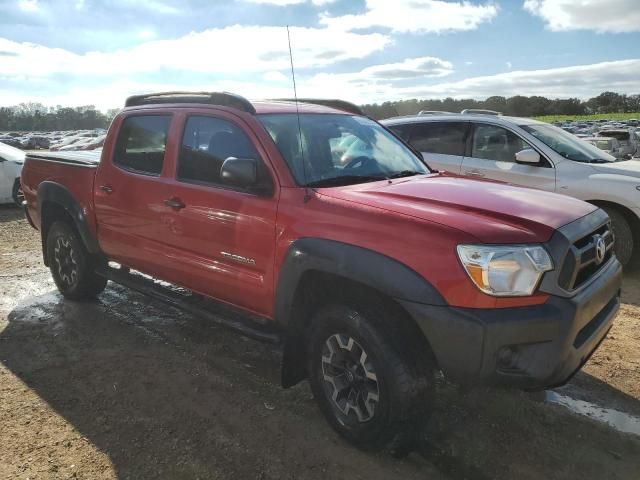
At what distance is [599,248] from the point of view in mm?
2930

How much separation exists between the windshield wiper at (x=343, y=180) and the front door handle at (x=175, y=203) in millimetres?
1035

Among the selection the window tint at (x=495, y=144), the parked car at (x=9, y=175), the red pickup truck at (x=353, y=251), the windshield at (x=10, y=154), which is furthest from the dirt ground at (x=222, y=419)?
the windshield at (x=10, y=154)

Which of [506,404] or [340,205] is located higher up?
[340,205]

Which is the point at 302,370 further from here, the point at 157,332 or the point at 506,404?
the point at 157,332

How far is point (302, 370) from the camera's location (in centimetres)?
327

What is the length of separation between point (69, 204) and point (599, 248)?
4.29 meters

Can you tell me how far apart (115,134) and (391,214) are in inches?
117

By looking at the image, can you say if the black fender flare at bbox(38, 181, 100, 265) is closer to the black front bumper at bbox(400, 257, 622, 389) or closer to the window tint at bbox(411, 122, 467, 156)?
the black front bumper at bbox(400, 257, 622, 389)

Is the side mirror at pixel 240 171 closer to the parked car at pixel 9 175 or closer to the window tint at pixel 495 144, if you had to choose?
the window tint at pixel 495 144

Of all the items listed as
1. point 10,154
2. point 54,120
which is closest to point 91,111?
point 54,120

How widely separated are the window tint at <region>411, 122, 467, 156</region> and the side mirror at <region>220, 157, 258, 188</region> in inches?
181

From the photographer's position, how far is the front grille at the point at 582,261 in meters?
2.54

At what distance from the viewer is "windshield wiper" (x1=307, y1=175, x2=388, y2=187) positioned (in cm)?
320

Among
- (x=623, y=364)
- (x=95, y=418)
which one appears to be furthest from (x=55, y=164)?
(x=623, y=364)
